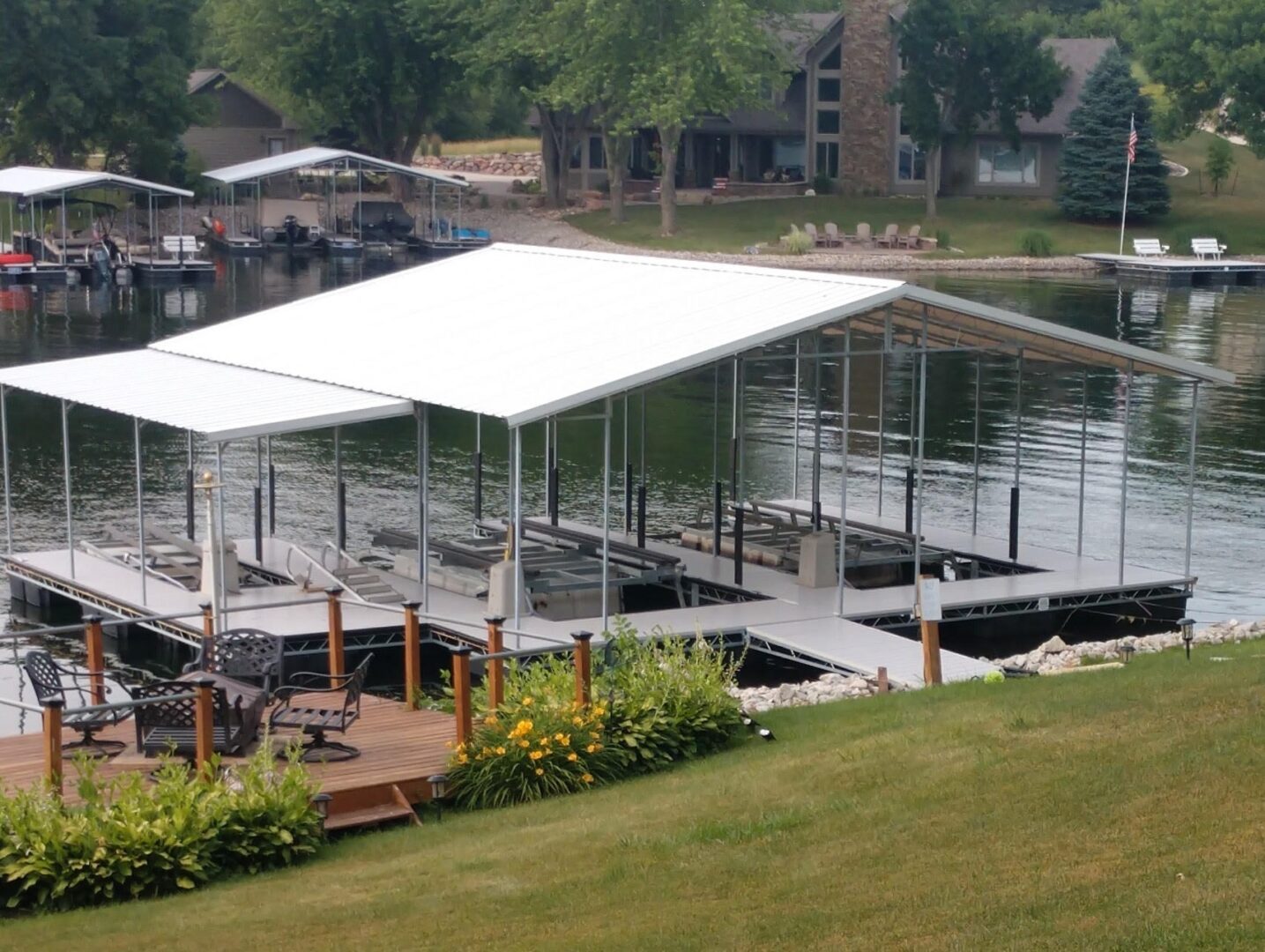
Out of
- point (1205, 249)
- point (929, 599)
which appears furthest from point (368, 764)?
point (1205, 249)

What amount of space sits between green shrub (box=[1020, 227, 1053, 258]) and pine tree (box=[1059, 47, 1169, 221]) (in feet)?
11.8

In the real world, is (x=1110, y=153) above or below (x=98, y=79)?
below

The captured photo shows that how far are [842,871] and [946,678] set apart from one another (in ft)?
26.1

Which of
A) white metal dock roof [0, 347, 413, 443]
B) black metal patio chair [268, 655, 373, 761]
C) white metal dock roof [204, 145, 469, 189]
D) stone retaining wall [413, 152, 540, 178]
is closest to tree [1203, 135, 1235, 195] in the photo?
white metal dock roof [204, 145, 469, 189]

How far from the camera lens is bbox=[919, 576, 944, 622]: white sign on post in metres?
16.3

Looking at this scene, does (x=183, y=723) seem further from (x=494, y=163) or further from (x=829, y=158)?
(x=494, y=163)

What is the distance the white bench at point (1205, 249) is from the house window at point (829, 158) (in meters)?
17.5

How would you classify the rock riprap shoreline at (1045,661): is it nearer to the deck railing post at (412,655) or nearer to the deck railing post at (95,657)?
the deck railing post at (412,655)

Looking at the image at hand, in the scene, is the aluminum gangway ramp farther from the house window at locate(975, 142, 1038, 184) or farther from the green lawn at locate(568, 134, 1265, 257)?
the house window at locate(975, 142, 1038, 184)

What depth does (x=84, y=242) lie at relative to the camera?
7038cm

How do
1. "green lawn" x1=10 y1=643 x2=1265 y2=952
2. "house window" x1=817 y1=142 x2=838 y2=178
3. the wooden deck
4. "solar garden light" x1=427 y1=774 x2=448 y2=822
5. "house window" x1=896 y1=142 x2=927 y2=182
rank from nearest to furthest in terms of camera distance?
"green lawn" x1=10 y1=643 x2=1265 y2=952 → the wooden deck → "solar garden light" x1=427 y1=774 x2=448 y2=822 → "house window" x1=896 y1=142 x2=927 y2=182 → "house window" x1=817 y1=142 x2=838 y2=178

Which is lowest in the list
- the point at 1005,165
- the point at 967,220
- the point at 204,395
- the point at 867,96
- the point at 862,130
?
the point at 967,220

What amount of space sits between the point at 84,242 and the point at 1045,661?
57.1 metres

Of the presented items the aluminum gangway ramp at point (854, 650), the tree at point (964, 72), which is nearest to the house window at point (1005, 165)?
the tree at point (964, 72)
